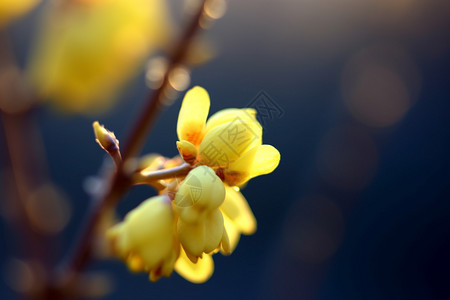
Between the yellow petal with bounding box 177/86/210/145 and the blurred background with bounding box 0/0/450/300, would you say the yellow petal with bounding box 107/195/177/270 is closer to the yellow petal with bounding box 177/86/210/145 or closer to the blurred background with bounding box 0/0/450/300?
the yellow petal with bounding box 177/86/210/145

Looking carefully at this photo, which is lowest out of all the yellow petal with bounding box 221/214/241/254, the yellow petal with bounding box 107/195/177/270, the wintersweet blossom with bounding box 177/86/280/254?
the yellow petal with bounding box 221/214/241/254

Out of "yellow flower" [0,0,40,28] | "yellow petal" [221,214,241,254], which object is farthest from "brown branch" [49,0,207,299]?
"yellow flower" [0,0,40,28]

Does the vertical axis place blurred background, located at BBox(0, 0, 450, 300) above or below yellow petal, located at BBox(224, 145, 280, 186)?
below

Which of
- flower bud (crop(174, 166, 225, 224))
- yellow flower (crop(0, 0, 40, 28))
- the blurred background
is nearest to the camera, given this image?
flower bud (crop(174, 166, 225, 224))

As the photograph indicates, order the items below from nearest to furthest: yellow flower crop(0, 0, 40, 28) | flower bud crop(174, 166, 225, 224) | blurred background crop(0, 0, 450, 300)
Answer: flower bud crop(174, 166, 225, 224), yellow flower crop(0, 0, 40, 28), blurred background crop(0, 0, 450, 300)

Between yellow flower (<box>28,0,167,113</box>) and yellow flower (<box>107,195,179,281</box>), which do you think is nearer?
yellow flower (<box>107,195,179,281</box>)

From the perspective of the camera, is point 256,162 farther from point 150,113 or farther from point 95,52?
point 95,52
